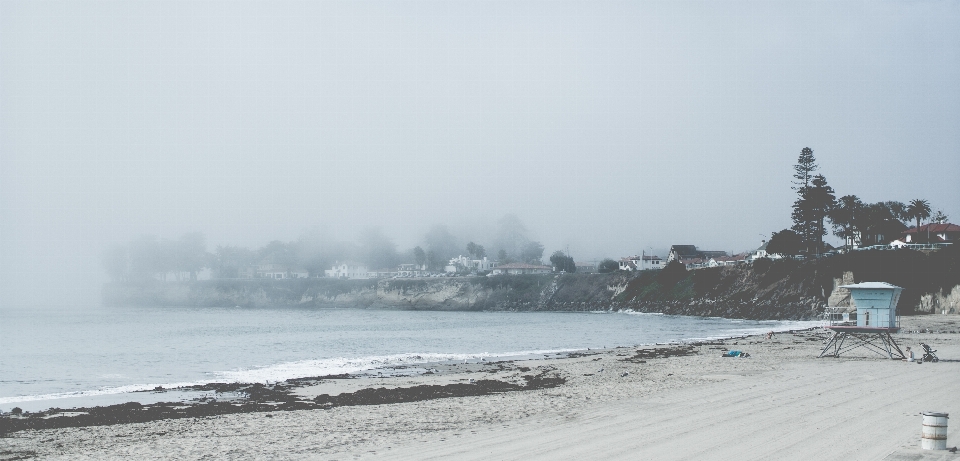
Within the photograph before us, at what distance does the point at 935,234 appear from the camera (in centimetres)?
8625

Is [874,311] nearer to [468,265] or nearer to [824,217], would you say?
[824,217]

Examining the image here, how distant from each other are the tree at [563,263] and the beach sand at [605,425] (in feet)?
433

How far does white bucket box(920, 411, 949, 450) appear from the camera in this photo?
1079 cm

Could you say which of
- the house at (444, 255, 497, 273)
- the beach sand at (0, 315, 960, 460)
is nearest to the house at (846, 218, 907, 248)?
the beach sand at (0, 315, 960, 460)

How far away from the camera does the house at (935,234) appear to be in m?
84.1

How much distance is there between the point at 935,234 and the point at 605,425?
88329mm

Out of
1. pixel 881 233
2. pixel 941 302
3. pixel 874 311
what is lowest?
pixel 941 302

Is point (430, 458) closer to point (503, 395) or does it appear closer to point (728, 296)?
point (503, 395)

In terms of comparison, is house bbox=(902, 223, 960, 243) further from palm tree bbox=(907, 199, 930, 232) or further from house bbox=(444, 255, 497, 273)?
house bbox=(444, 255, 497, 273)

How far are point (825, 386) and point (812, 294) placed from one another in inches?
2408

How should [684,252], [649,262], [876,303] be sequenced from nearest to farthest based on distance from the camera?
[876,303], [684,252], [649,262]

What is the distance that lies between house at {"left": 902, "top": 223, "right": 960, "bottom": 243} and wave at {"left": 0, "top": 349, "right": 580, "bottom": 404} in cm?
6479

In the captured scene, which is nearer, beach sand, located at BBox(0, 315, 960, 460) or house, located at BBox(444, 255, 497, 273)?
beach sand, located at BBox(0, 315, 960, 460)

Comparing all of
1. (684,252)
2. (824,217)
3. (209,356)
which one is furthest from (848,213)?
(209,356)
